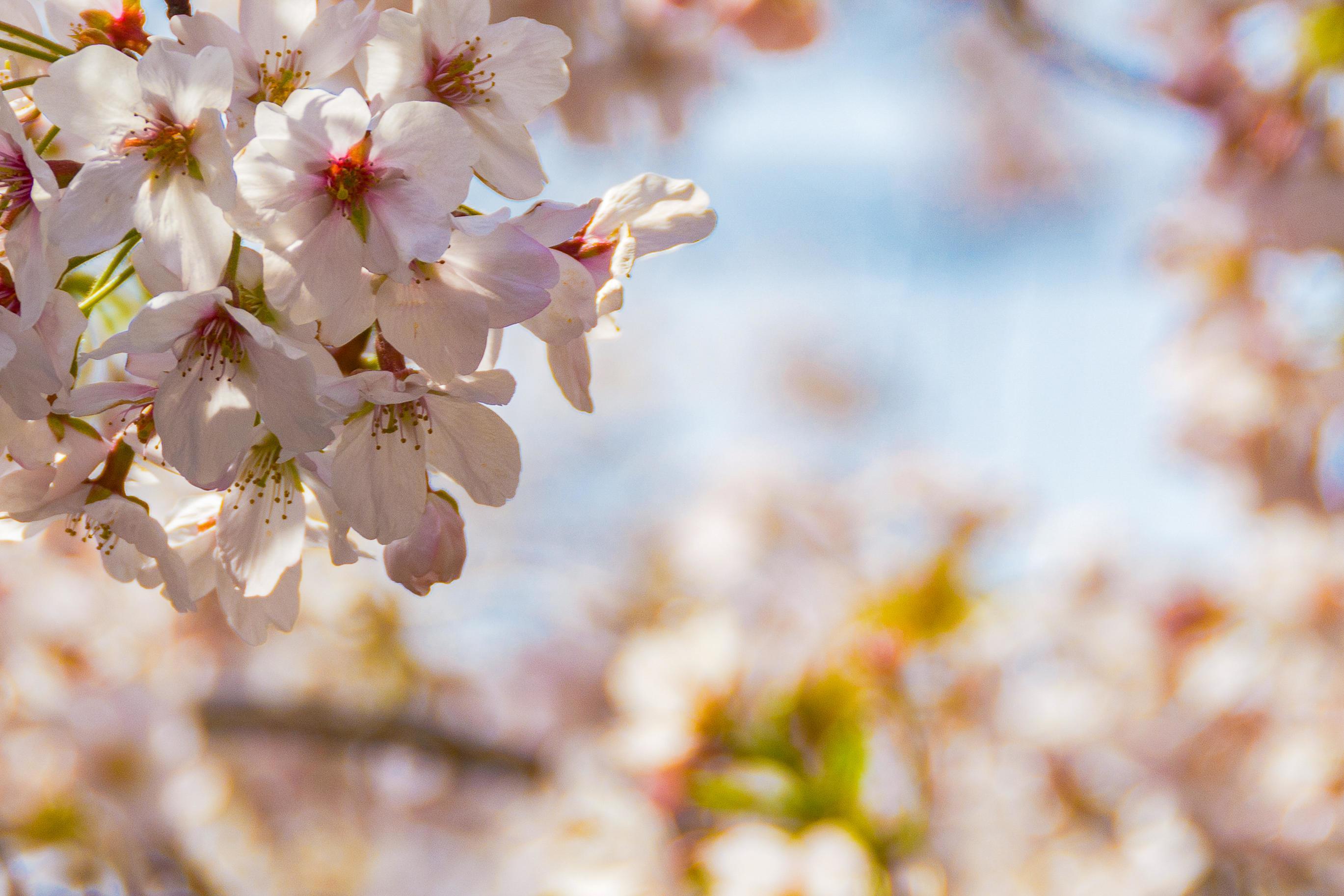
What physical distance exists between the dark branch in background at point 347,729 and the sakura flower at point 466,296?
1.57m

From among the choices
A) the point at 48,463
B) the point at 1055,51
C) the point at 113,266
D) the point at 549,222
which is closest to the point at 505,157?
the point at 549,222

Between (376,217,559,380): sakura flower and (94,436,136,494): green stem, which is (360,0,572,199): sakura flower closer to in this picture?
(376,217,559,380): sakura flower

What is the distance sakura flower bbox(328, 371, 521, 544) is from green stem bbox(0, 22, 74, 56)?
319 millimetres

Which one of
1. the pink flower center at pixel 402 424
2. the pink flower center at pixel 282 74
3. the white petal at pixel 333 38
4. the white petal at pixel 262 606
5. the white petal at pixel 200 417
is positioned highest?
the white petal at pixel 333 38

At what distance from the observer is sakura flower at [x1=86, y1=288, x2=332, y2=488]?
1.73 feet

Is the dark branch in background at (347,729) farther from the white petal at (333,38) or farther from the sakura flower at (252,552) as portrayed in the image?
the white petal at (333,38)

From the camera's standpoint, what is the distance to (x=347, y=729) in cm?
195

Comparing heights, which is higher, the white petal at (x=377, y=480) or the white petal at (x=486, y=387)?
the white petal at (x=486, y=387)

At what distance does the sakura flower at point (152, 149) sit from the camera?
1.75 ft

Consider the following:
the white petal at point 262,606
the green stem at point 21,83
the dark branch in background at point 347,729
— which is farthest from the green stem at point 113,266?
the dark branch in background at point 347,729

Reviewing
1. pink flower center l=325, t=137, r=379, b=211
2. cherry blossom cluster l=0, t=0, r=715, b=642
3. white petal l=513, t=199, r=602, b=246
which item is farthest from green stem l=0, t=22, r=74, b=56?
white petal l=513, t=199, r=602, b=246

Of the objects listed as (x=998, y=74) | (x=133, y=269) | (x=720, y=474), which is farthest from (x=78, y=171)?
(x=998, y=74)

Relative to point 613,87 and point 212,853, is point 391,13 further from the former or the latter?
point 212,853

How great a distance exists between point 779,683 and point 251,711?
3.77ft
